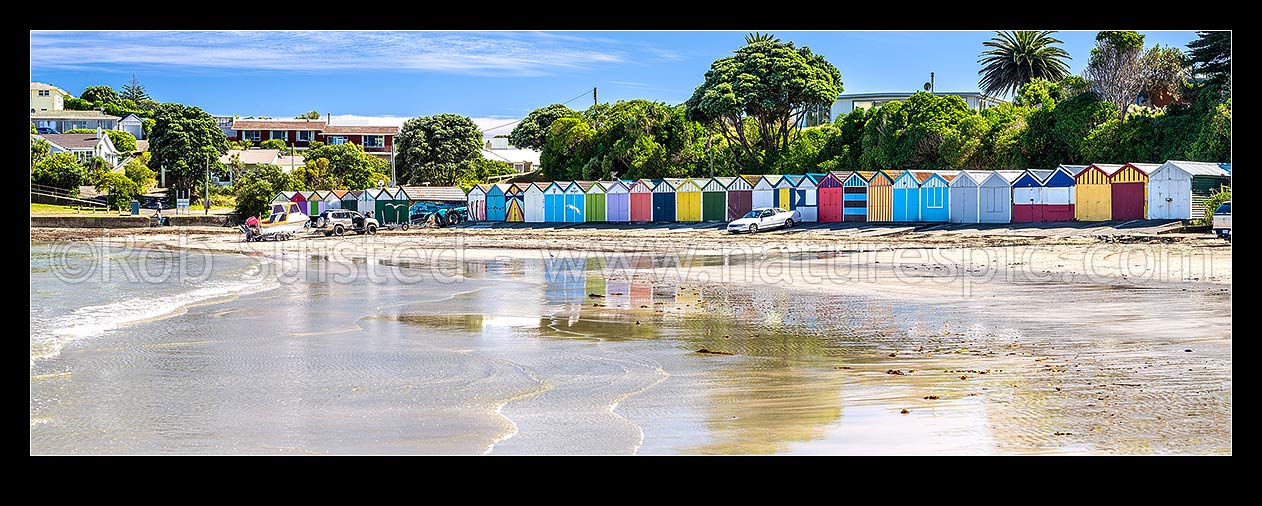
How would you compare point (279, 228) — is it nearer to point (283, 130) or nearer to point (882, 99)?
point (882, 99)

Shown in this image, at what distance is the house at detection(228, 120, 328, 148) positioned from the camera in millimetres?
122938

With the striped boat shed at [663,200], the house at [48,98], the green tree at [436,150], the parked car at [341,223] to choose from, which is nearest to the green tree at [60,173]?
the green tree at [436,150]

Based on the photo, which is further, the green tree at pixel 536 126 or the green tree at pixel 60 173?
the green tree at pixel 536 126

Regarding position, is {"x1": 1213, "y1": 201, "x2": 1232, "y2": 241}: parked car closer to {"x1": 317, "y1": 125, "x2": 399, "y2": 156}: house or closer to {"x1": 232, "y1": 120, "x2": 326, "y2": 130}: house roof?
{"x1": 317, "y1": 125, "x2": 399, "y2": 156}: house

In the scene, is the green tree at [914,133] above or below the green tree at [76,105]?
below

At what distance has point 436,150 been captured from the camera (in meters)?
88.5

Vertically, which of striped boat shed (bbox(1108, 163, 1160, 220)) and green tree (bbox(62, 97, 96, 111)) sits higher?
green tree (bbox(62, 97, 96, 111))

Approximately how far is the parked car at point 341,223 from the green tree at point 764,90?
2531 centimetres

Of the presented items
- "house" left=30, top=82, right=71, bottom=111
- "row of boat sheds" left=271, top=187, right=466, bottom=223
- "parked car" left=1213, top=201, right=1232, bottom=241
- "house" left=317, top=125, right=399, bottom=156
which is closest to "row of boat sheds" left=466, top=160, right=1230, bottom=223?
"row of boat sheds" left=271, top=187, right=466, bottom=223

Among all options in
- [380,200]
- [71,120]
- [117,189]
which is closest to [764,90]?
[380,200]

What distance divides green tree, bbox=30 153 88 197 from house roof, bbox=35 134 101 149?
20.5 meters

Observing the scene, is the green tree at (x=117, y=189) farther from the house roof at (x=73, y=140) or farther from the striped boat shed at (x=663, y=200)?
the striped boat shed at (x=663, y=200)

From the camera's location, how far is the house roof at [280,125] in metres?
123

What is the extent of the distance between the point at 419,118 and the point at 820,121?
111 ft
